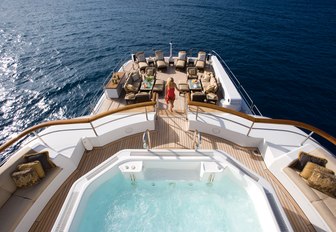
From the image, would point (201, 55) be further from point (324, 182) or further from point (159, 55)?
point (324, 182)

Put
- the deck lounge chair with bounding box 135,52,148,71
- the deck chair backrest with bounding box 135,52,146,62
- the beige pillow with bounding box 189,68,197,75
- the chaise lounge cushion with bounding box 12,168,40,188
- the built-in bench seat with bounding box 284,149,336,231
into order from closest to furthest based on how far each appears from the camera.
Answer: the built-in bench seat with bounding box 284,149,336,231, the chaise lounge cushion with bounding box 12,168,40,188, the beige pillow with bounding box 189,68,197,75, the deck lounge chair with bounding box 135,52,148,71, the deck chair backrest with bounding box 135,52,146,62

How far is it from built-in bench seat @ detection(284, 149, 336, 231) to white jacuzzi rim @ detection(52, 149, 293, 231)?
1.03 m

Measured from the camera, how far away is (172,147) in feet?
20.5

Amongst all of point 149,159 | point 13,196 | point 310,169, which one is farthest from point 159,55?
point 13,196

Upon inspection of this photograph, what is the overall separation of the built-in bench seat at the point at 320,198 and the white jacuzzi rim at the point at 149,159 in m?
1.03

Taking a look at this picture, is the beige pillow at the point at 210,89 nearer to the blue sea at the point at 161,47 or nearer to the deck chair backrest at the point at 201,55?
the deck chair backrest at the point at 201,55

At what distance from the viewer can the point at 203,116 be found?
6.71 meters

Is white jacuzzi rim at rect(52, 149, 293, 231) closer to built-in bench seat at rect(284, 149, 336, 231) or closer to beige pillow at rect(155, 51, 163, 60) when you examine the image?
built-in bench seat at rect(284, 149, 336, 231)

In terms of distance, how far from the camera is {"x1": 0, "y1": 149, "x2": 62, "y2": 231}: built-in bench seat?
3929 millimetres

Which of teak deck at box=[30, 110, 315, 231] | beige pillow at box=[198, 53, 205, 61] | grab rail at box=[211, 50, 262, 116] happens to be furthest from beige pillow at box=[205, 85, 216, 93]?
beige pillow at box=[198, 53, 205, 61]

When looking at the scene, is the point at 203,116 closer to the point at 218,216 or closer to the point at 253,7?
the point at 218,216

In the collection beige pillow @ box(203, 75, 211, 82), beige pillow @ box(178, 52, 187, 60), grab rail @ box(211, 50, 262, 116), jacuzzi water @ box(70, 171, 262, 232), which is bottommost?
grab rail @ box(211, 50, 262, 116)

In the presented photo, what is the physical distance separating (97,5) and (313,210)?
156ft

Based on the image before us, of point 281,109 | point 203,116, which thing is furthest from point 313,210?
point 281,109
